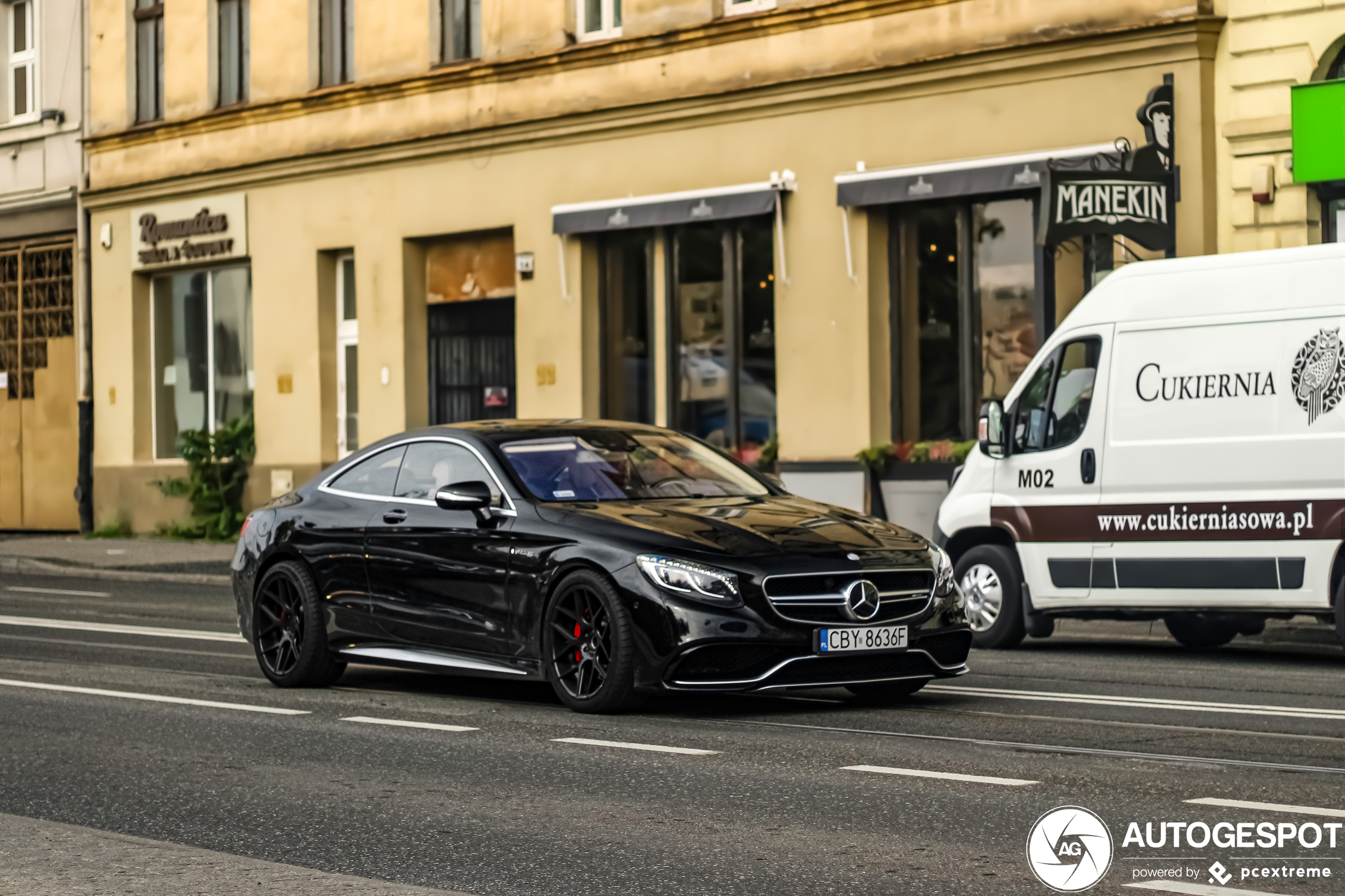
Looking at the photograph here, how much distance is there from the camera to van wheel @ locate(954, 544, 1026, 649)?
1402cm

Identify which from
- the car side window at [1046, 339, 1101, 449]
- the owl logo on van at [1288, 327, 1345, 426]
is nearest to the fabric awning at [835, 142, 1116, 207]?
the car side window at [1046, 339, 1101, 449]

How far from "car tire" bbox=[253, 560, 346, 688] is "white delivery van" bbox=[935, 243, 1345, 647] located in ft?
15.3

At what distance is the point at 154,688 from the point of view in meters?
11.9

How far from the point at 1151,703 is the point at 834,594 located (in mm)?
1996

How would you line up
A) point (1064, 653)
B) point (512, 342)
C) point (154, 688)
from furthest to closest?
1. point (512, 342)
2. point (1064, 653)
3. point (154, 688)

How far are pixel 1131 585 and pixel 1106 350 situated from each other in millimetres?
1492

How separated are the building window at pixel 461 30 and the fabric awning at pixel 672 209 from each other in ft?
8.79

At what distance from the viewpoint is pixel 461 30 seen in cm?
2578

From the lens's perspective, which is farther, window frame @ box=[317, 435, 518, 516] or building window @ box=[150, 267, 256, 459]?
building window @ box=[150, 267, 256, 459]

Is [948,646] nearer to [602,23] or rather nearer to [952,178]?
[952,178]

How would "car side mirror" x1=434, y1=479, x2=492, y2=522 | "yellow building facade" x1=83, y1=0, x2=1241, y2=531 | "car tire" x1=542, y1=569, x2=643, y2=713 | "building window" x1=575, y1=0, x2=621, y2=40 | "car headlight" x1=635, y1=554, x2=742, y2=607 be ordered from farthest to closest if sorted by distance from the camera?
"building window" x1=575, y1=0, x2=621, y2=40
"yellow building facade" x1=83, y1=0, x2=1241, y2=531
"car side mirror" x1=434, y1=479, x2=492, y2=522
"car tire" x1=542, y1=569, x2=643, y2=713
"car headlight" x1=635, y1=554, x2=742, y2=607

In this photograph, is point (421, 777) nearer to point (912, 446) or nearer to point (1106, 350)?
point (1106, 350)

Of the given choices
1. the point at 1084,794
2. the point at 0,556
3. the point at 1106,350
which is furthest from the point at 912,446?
the point at 1084,794

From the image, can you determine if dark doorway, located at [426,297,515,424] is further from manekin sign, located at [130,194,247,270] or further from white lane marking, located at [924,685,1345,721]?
white lane marking, located at [924,685,1345,721]
